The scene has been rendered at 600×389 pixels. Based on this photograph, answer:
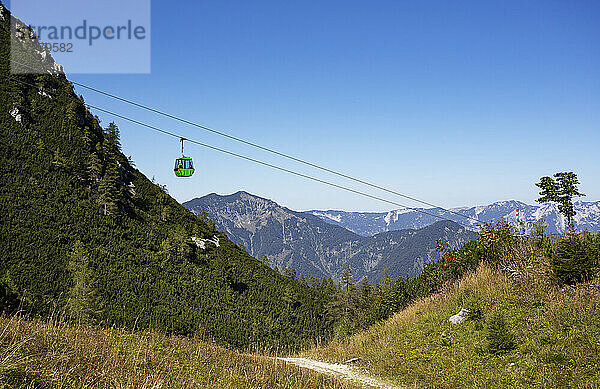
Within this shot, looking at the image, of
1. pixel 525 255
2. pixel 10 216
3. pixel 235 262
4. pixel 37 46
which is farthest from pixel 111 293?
pixel 37 46

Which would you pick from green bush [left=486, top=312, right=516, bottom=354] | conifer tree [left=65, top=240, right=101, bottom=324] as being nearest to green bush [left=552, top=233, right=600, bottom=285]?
green bush [left=486, top=312, right=516, bottom=354]

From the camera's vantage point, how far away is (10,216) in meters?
63.0

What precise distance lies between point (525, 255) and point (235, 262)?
91.0 metres

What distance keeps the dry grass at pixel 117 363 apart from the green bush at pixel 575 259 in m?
7.94

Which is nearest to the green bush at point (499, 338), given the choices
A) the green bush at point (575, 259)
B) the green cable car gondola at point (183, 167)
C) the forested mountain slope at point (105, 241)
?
the green bush at point (575, 259)

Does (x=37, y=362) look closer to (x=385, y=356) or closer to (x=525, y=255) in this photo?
(x=385, y=356)

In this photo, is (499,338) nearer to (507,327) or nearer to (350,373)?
(507,327)

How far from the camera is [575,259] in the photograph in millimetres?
11008

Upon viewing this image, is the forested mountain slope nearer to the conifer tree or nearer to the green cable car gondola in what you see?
the conifer tree

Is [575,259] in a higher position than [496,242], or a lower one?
lower

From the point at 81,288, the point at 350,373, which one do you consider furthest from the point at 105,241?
the point at 350,373

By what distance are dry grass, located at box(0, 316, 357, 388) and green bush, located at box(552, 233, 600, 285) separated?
794cm

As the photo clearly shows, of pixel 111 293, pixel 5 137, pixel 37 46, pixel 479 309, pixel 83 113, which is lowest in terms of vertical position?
pixel 111 293

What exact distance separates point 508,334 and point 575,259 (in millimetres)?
3294
